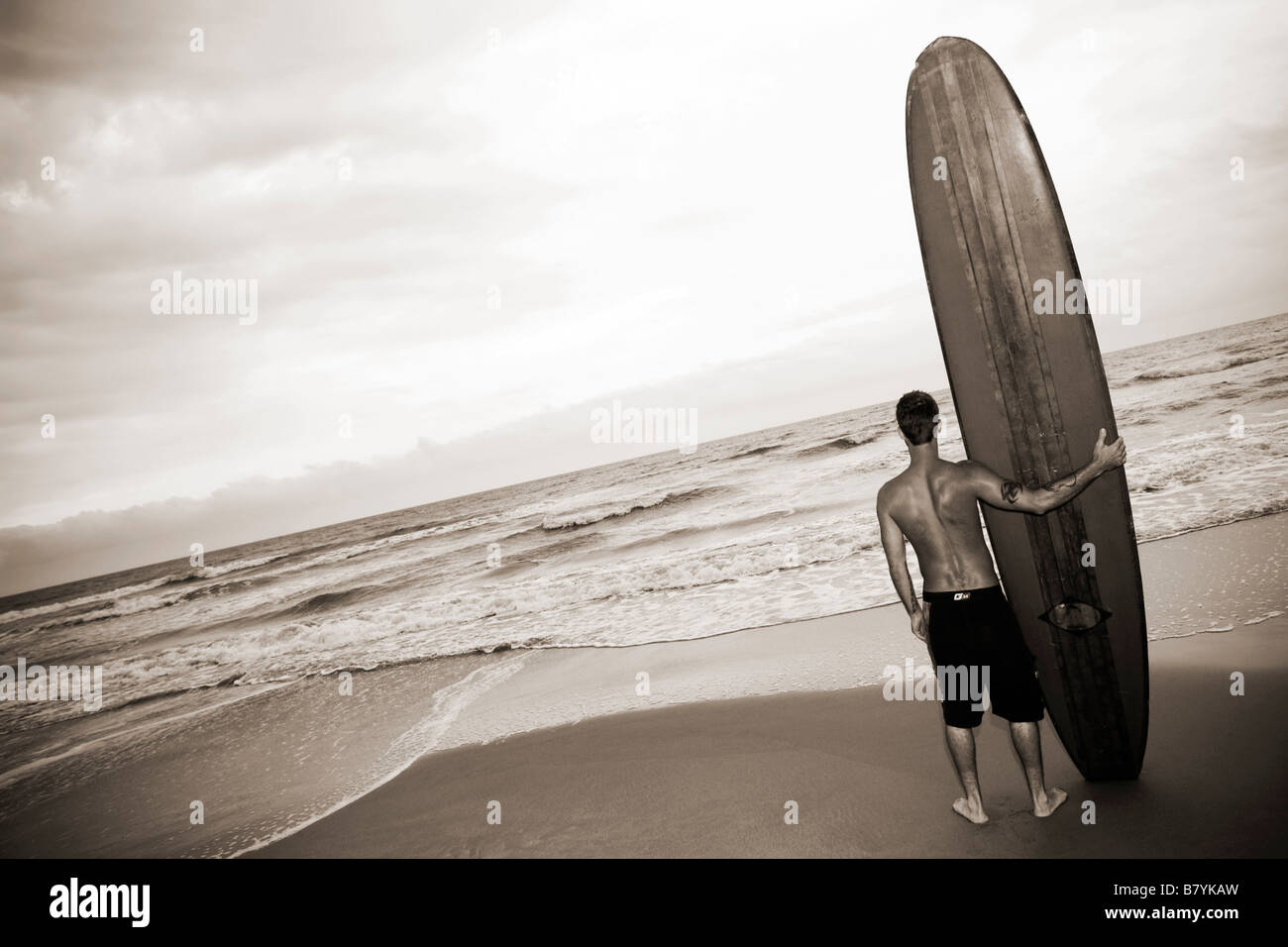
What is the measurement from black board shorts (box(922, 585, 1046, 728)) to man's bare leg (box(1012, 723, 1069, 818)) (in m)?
0.06

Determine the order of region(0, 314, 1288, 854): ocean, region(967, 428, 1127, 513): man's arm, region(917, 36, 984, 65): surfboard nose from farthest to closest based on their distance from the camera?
1. region(0, 314, 1288, 854): ocean
2. region(917, 36, 984, 65): surfboard nose
3. region(967, 428, 1127, 513): man's arm

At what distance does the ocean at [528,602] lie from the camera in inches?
247

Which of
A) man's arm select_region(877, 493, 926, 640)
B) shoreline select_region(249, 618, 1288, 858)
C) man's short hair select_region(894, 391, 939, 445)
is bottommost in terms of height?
shoreline select_region(249, 618, 1288, 858)

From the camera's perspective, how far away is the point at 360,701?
648cm

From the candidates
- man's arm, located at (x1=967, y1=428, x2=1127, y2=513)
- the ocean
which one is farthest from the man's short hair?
the ocean

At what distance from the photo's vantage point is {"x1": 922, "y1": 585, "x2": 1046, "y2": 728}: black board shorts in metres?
2.56

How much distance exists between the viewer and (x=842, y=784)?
323 cm

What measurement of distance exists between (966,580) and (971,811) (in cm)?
98

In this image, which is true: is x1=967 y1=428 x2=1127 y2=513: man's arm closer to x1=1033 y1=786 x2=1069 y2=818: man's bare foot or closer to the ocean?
x1=1033 y1=786 x2=1069 y2=818: man's bare foot

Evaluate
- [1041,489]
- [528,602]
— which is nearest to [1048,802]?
[1041,489]

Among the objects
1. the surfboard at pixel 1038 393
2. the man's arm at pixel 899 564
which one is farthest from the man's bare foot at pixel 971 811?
the man's arm at pixel 899 564
